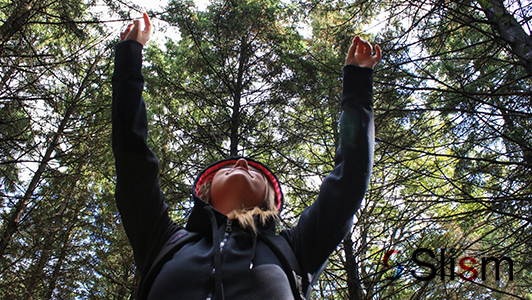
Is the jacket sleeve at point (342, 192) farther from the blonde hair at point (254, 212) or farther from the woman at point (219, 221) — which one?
the blonde hair at point (254, 212)

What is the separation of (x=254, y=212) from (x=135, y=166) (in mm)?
730

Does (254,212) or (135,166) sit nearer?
(135,166)

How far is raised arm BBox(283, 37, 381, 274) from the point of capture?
1791 mm

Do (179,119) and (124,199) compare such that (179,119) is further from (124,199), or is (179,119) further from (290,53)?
(124,199)

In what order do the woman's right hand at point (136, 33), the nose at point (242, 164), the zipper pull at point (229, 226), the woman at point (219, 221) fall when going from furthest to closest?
the nose at point (242, 164) < the woman's right hand at point (136, 33) < the zipper pull at point (229, 226) < the woman at point (219, 221)

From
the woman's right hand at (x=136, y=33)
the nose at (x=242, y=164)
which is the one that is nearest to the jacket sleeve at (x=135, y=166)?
the woman's right hand at (x=136, y=33)

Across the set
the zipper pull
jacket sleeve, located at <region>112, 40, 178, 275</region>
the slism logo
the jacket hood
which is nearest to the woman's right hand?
jacket sleeve, located at <region>112, 40, 178, 275</region>

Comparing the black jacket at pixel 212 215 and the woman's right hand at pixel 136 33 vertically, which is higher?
the woman's right hand at pixel 136 33

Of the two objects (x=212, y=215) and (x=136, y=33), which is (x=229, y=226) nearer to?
(x=212, y=215)

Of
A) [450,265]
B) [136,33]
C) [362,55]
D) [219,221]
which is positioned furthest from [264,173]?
[450,265]

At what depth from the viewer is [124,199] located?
180cm

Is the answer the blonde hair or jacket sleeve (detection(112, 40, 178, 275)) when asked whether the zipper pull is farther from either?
jacket sleeve (detection(112, 40, 178, 275))

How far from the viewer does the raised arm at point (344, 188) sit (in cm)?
179

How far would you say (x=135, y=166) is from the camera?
178 cm
